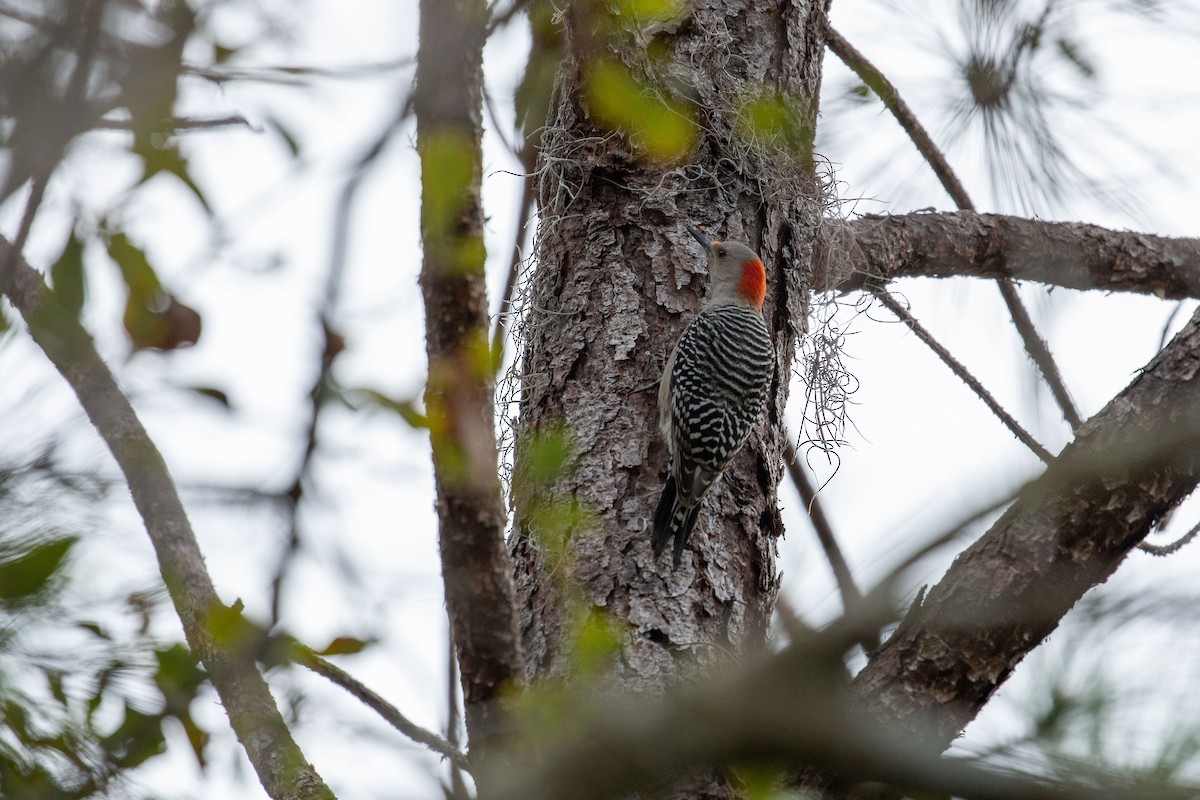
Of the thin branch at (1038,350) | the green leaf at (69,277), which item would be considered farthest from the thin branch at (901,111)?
the green leaf at (69,277)

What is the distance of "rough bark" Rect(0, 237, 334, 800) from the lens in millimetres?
2113

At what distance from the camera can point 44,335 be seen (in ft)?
6.70

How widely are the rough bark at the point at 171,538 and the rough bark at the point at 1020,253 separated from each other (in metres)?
2.79

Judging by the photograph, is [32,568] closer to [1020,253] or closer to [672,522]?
[672,522]

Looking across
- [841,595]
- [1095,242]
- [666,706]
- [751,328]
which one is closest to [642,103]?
[841,595]

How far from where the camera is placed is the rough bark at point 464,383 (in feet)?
5.24

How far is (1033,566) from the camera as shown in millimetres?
2385

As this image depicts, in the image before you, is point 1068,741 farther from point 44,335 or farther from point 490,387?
point 44,335

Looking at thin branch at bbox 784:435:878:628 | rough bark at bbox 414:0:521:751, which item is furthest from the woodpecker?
rough bark at bbox 414:0:521:751

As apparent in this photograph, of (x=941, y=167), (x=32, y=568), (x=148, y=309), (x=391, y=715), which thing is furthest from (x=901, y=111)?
(x=32, y=568)

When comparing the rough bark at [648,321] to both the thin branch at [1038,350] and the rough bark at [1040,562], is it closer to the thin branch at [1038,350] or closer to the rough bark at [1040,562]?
the rough bark at [1040,562]

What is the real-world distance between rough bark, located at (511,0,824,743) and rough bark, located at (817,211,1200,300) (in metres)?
0.37

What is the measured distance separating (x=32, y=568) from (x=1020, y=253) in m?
3.94

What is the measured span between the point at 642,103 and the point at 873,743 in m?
1.48
